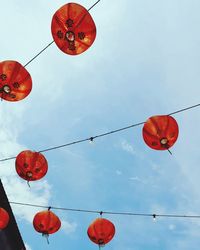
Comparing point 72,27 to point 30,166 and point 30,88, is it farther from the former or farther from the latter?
point 30,166

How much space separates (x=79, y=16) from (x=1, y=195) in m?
10.8

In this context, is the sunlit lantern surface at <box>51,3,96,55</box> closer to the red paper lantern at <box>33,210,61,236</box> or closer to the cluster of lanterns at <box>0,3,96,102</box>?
the cluster of lanterns at <box>0,3,96,102</box>

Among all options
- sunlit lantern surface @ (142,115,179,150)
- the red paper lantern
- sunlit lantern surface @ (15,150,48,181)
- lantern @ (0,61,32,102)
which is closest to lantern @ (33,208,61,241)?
the red paper lantern

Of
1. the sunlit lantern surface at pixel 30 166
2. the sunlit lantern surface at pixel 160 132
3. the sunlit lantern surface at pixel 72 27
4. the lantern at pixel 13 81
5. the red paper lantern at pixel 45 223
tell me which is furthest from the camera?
the red paper lantern at pixel 45 223

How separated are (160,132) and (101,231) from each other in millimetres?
4413

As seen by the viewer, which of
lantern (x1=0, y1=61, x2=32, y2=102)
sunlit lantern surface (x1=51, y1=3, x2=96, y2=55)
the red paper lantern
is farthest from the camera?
the red paper lantern

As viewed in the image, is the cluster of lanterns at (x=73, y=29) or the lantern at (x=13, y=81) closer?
the cluster of lanterns at (x=73, y=29)

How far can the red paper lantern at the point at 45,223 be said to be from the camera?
10.8m

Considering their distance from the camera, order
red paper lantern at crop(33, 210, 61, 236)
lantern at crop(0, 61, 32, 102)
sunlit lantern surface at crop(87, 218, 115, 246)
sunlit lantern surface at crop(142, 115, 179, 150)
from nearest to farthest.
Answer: lantern at crop(0, 61, 32, 102), sunlit lantern surface at crop(142, 115, 179, 150), sunlit lantern surface at crop(87, 218, 115, 246), red paper lantern at crop(33, 210, 61, 236)

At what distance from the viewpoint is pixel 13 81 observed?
7969mm

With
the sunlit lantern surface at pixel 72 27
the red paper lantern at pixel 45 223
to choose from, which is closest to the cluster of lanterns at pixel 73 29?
the sunlit lantern surface at pixel 72 27

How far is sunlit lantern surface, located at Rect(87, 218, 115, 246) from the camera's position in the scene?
10.5 metres

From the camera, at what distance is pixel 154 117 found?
8.36 m

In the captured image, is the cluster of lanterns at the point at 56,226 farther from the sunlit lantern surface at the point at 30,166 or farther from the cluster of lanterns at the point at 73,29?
the cluster of lanterns at the point at 73,29
